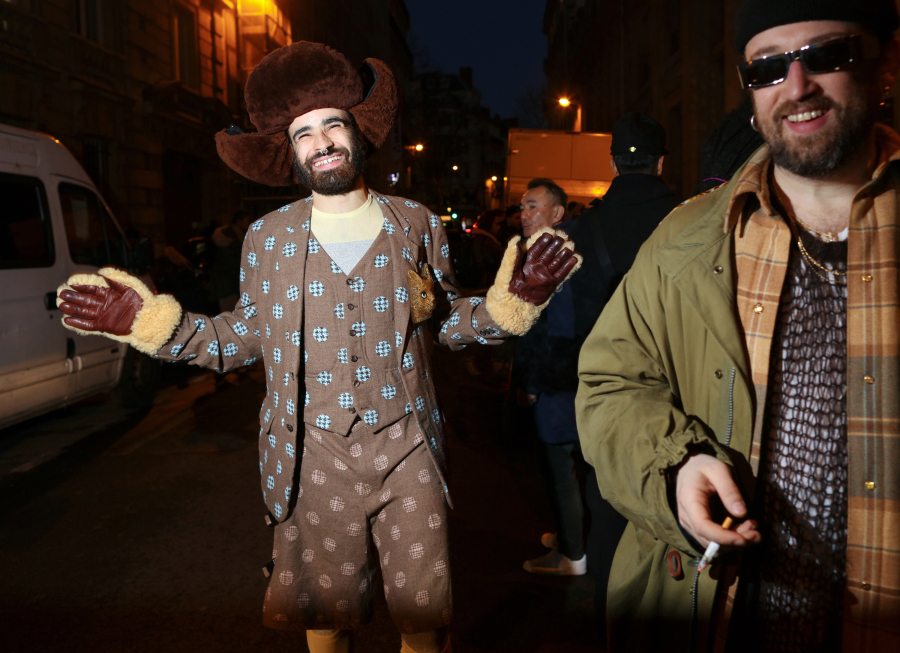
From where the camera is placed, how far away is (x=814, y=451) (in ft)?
4.87

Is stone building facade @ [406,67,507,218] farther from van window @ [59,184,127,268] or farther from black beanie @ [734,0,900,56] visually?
black beanie @ [734,0,900,56]

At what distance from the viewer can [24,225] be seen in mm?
5816

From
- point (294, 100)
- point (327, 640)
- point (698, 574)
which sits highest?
point (294, 100)

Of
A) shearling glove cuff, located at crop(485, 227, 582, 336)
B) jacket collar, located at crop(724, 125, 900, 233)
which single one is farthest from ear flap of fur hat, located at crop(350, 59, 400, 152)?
jacket collar, located at crop(724, 125, 900, 233)

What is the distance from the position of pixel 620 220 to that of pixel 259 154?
5.27 ft

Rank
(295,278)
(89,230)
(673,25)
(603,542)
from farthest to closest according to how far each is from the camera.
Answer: (673,25)
(89,230)
(603,542)
(295,278)

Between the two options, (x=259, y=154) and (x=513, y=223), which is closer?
(x=259, y=154)

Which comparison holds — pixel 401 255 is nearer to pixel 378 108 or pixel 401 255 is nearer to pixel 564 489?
pixel 378 108

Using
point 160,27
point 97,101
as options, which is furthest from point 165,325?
point 160,27

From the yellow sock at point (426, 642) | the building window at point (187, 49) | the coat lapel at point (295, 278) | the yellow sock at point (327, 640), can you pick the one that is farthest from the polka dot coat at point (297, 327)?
the building window at point (187, 49)

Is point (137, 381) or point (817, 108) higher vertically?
point (817, 108)

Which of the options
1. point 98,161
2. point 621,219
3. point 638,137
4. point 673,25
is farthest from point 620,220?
point 673,25

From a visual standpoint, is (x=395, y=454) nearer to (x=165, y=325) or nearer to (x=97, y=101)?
(x=165, y=325)

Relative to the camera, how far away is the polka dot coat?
2385 mm
